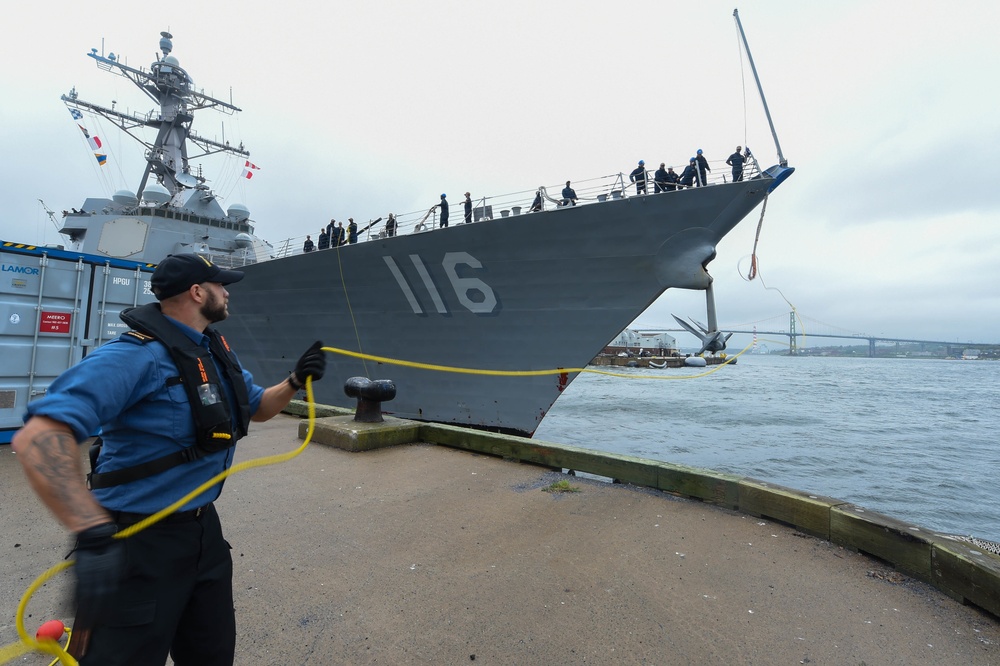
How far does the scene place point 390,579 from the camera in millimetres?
2811

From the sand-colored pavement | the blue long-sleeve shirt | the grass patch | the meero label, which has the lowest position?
the sand-colored pavement

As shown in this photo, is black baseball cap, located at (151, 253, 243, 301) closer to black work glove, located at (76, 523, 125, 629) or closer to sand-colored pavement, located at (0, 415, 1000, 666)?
black work glove, located at (76, 523, 125, 629)

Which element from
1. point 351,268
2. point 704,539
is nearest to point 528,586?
point 704,539

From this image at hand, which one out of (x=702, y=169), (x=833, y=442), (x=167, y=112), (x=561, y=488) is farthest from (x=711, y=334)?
(x=167, y=112)

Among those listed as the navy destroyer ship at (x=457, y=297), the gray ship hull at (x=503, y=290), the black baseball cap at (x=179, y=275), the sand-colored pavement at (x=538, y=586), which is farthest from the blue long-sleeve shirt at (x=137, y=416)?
the gray ship hull at (x=503, y=290)

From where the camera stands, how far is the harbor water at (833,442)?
9.51 meters

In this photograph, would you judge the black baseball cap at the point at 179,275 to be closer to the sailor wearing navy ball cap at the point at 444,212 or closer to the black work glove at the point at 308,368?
the black work glove at the point at 308,368

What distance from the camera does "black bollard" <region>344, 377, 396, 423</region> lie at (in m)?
6.04

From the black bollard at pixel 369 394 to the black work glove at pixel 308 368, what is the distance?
4.03 m

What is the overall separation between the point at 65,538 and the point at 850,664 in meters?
4.63

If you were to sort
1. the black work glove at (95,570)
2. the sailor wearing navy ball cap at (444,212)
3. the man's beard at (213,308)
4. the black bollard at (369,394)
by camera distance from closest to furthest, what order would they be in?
1. the black work glove at (95,570)
2. the man's beard at (213,308)
3. the black bollard at (369,394)
4. the sailor wearing navy ball cap at (444,212)

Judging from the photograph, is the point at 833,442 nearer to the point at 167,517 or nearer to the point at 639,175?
the point at 639,175

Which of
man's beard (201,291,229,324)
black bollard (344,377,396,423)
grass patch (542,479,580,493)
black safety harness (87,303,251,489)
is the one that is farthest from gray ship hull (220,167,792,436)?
black safety harness (87,303,251,489)

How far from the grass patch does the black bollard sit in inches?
97.6
